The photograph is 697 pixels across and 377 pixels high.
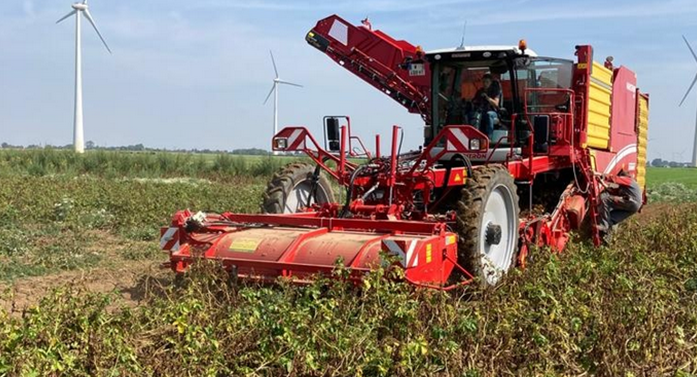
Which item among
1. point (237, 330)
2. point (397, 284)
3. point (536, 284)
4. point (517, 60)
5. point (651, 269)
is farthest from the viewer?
point (517, 60)

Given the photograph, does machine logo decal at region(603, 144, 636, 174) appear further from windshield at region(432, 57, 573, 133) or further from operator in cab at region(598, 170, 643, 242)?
windshield at region(432, 57, 573, 133)

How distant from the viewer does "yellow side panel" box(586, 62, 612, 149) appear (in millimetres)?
8711

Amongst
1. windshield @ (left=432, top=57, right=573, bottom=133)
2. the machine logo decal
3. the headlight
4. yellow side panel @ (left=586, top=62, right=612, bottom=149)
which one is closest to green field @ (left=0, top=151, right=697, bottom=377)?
the headlight

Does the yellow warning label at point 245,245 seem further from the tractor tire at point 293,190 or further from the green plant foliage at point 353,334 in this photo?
the tractor tire at point 293,190

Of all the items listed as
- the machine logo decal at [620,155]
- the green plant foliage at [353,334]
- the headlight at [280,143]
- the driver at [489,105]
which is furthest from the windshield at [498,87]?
the green plant foliage at [353,334]

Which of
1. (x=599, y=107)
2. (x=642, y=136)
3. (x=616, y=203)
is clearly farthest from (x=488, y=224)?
(x=642, y=136)

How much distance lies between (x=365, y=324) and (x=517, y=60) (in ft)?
15.1

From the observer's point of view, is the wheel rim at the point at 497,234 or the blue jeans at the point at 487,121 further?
the blue jeans at the point at 487,121

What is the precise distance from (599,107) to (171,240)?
5.87m

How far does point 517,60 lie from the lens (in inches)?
307

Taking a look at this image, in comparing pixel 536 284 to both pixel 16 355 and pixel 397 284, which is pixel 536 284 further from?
pixel 16 355

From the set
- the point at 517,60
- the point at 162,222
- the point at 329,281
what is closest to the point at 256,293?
the point at 329,281

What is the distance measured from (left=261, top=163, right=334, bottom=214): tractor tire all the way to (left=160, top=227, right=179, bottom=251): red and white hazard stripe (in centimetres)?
133

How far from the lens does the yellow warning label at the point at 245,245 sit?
18.4ft
